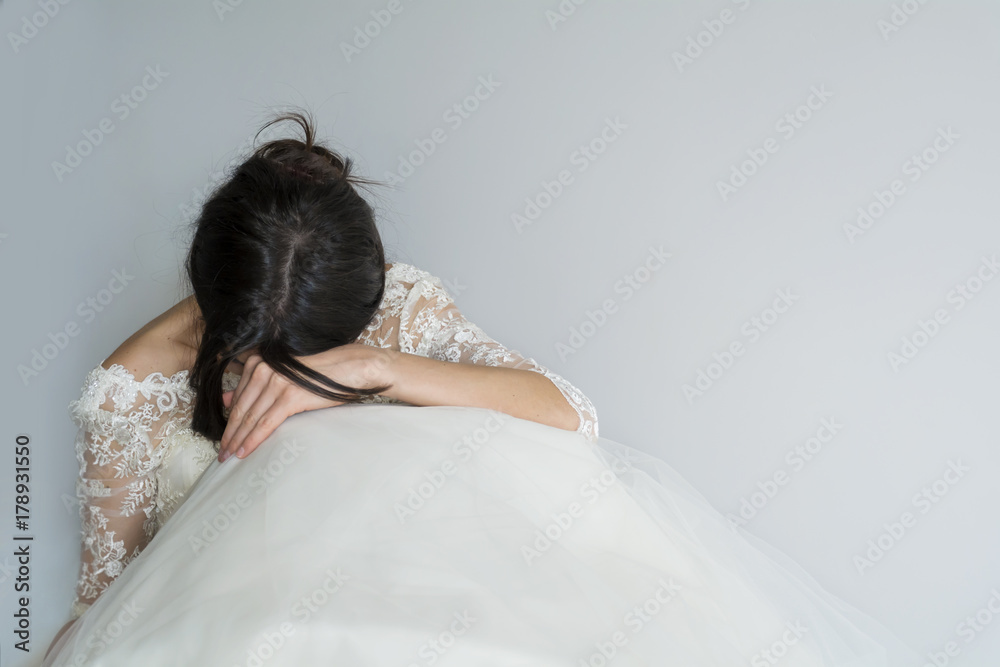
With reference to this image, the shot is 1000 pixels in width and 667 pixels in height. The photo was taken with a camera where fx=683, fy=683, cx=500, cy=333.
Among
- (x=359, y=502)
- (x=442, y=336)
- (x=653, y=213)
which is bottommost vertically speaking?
(x=359, y=502)

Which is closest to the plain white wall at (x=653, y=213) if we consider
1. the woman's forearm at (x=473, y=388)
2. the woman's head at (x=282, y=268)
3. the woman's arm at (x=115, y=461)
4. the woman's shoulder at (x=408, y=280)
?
→ the woman's arm at (x=115, y=461)

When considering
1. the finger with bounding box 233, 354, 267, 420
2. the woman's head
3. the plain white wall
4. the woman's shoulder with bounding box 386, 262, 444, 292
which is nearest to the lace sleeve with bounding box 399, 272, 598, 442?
the woman's shoulder with bounding box 386, 262, 444, 292

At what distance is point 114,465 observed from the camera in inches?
43.9

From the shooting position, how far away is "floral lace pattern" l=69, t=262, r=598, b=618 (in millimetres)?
1098

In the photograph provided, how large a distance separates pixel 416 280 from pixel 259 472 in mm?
516

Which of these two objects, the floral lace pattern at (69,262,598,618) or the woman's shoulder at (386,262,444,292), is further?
the woman's shoulder at (386,262,444,292)

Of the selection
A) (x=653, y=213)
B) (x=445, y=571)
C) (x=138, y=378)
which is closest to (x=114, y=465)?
(x=138, y=378)

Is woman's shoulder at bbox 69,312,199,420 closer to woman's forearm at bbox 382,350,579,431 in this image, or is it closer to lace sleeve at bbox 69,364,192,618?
lace sleeve at bbox 69,364,192,618

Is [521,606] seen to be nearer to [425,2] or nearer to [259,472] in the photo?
[259,472]

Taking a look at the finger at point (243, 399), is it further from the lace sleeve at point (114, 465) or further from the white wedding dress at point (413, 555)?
the lace sleeve at point (114, 465)

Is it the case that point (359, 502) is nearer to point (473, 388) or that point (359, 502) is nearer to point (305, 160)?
point (473, 388)

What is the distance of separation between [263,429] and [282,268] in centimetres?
23

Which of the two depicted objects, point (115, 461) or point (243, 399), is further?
point (115, 461)

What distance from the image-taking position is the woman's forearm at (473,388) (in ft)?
3.54
